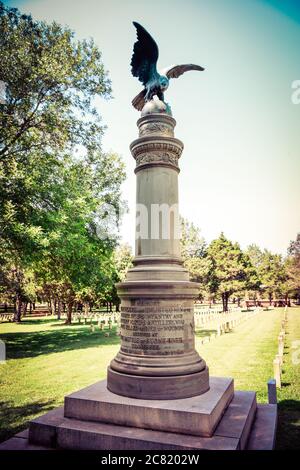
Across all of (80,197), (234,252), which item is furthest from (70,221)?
(234,252)

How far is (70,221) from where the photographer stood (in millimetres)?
17438

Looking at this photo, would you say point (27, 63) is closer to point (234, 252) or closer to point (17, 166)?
point (17, 166)

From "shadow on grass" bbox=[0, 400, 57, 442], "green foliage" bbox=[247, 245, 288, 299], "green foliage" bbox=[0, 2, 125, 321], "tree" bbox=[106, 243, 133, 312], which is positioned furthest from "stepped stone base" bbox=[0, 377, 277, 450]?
"green foliage" bbox=[247, 245, 288, 299]

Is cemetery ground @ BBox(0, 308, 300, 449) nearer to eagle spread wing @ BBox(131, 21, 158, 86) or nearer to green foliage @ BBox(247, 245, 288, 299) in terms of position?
eagle spread wing @ BBox(131, 21, 158, 86)

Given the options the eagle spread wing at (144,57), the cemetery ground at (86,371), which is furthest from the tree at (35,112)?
the eagle spread wing at (144,57)

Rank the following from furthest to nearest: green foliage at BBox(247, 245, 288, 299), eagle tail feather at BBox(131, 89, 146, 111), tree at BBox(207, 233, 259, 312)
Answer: green foliage at BBox(247, 245, 288, 299) < tree at BBox(207, 233, 259, 312) < eagle tail feather at BBox(131, 89, 146, 111)

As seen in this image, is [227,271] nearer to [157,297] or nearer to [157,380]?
[157,297]

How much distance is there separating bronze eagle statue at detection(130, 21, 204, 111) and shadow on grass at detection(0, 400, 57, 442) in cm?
741

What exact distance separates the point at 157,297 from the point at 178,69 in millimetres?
5399

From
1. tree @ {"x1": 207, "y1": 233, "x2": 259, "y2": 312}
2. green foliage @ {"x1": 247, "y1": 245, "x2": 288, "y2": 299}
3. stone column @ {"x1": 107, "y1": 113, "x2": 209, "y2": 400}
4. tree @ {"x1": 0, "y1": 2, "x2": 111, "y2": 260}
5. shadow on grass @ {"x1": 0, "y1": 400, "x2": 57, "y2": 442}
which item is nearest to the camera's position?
stone column @ {"x1": 107, "y1": 113, "x2": 209, "y2": 400}

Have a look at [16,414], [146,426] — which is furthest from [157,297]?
[16,414]

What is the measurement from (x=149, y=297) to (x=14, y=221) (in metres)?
11.0

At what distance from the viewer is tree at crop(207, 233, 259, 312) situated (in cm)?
4731

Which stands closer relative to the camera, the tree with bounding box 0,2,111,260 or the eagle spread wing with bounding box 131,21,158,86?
the eagle spread wing with bounding box 131,21,158,86
